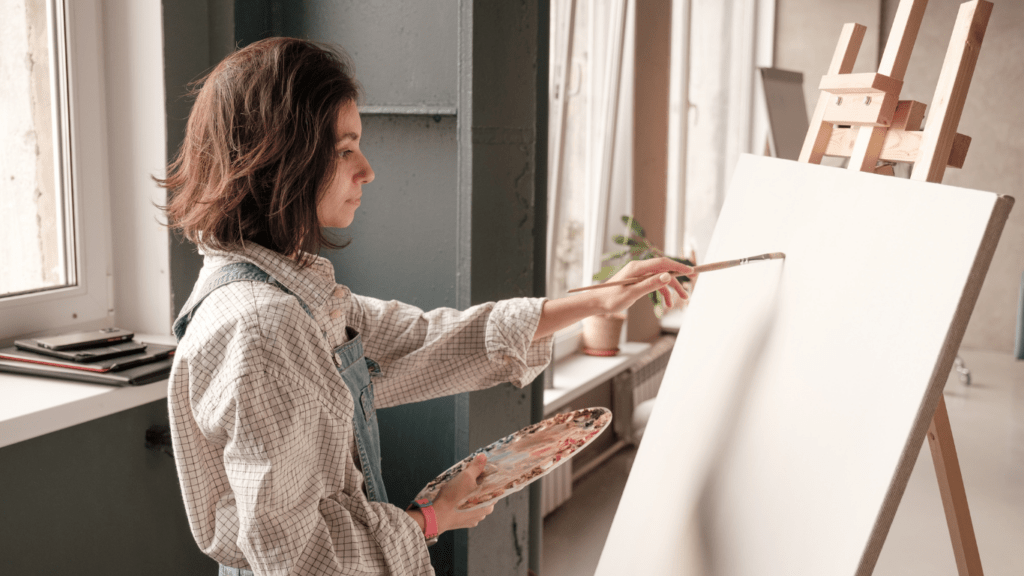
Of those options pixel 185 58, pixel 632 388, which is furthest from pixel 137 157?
pixel 632 388

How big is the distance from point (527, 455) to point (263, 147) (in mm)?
678

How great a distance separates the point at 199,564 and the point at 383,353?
966 millimetres

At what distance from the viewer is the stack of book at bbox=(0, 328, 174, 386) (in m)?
1.55

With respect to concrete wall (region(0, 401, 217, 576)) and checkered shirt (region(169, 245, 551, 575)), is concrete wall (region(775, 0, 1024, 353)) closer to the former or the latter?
concrete wall (region(0, 401, 217, 576))

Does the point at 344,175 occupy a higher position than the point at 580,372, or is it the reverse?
the point at 344,175

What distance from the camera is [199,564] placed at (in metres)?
1.97

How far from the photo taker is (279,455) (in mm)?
928

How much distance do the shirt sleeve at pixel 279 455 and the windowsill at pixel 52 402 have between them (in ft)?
1.89

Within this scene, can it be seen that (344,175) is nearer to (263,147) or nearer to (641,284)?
(263,147)

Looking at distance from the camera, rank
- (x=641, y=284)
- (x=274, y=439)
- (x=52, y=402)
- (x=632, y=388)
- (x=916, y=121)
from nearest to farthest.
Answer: (x=274, y=439), (x=916, y=121), (x=641, y=284), (x=52, y=402), (x=632, y=388)

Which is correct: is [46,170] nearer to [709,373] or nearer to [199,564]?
[199,564]

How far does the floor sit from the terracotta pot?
0.56 metres

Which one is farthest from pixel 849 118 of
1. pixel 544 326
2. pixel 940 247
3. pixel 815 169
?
pixel 544 326

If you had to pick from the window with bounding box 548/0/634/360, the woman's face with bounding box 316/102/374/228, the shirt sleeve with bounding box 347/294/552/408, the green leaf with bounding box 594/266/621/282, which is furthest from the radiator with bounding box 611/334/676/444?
the woman's face with bounding box 316/102/374/228
